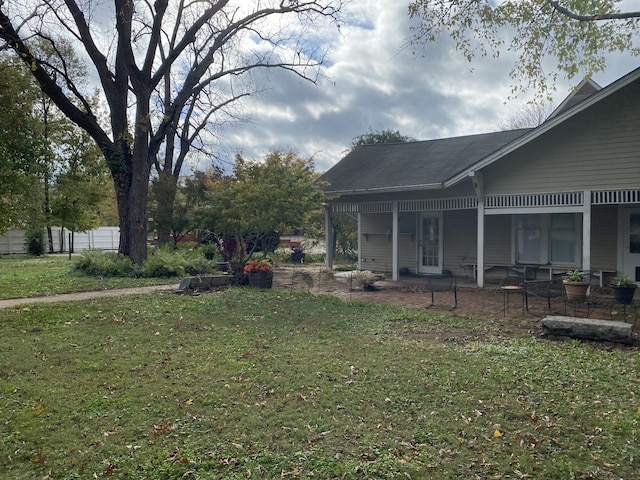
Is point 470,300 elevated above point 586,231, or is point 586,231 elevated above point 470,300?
point 586,231

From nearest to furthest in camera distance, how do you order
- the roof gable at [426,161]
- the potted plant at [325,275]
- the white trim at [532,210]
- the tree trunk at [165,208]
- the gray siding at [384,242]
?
the white trim at [532,210]
the roof gable at [426,161]
the potted plant at [325,275]
the gray siding at [384,242]
the tree trunk at [165,208]

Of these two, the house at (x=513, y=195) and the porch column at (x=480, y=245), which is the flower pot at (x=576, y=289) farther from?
the porch column at (x=480, y=245)

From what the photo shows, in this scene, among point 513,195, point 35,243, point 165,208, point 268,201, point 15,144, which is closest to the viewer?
point 15,144

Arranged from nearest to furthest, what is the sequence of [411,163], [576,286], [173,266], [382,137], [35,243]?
[576,286] → [173,266] → [411,163] → [35,243] → [382,137]

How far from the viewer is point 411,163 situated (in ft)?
49.1

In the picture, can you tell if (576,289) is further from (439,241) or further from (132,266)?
(132,266)

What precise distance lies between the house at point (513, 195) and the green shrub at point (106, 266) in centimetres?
666

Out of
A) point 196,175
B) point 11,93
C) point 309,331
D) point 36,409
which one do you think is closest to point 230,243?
point 196,175

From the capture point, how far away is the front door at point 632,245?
35.9 feet

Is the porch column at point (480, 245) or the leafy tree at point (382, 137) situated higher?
the leafy tree at point (382, 137)

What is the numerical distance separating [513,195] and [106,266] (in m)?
12.1

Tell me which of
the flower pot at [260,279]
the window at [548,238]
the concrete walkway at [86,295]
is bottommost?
the concrete walkway at [86,295]

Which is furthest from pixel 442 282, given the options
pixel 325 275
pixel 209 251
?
pixel 209 251

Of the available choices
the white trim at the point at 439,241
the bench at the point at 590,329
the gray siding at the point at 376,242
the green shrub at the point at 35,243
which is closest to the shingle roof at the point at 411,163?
the white trim at the point at 439,241
